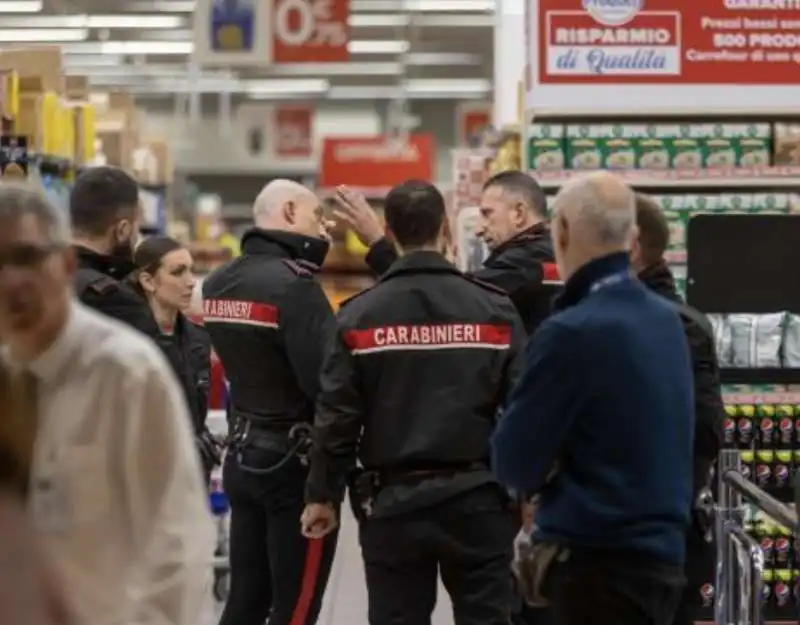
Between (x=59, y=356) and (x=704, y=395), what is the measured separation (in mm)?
2487

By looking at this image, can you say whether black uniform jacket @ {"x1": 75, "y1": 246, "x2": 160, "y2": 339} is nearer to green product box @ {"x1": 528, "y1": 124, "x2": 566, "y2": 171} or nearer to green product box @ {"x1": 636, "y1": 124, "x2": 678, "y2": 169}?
green product box @ {"x1": 528, "y1": 124, "x2": 566, "y2": 171}

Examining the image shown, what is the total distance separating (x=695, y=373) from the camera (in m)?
4.50

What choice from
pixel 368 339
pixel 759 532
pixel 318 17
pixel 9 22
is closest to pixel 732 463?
pixel 759 532

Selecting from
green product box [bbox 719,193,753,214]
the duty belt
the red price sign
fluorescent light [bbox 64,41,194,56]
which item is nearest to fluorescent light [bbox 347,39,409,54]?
fluorescent light [bbox 64,41,194,56]

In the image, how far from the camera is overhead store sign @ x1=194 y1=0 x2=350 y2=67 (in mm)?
14531

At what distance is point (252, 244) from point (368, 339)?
1.15 metres

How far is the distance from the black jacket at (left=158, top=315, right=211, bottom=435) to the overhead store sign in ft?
27.7

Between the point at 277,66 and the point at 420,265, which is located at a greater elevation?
the point at 277,66

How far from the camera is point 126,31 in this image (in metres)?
24.1

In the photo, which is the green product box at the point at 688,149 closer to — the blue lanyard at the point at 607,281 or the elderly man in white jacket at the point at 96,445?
the blue lanyard at the point at 607,281

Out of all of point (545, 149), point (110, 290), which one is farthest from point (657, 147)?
point (110, 290)

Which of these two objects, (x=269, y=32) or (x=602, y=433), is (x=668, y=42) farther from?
(x=269, y=32)

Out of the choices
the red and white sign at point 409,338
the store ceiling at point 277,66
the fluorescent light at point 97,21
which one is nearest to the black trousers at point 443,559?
the red and white sign at point 409,338

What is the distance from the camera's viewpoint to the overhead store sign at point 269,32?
1453cm
